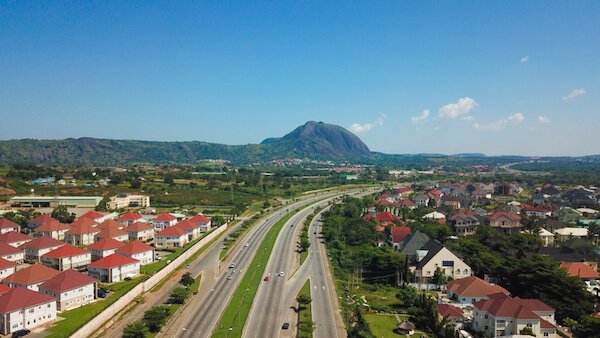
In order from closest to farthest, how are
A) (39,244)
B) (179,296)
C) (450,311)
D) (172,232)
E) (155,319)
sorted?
(155,319), (450,311), (179,296), (39,244), (172,232)

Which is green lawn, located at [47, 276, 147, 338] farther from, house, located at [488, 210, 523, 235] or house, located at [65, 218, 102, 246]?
house, located at [488, 210, 523, 235]

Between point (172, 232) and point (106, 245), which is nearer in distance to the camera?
point (106, 245)

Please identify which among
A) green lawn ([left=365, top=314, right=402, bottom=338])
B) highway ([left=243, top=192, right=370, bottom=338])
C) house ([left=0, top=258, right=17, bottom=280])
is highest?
house ([left=0, top=258, right=17, bottom=280])

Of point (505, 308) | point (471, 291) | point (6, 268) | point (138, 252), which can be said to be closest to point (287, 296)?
point (471, 291)

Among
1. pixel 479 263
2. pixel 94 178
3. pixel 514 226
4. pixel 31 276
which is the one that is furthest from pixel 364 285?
pixel 94 178

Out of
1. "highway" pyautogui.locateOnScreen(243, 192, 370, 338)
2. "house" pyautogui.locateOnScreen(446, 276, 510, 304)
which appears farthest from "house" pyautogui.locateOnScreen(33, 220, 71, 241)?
"house" pyautogui.locateOnScreen(446, 276, 510, 304)

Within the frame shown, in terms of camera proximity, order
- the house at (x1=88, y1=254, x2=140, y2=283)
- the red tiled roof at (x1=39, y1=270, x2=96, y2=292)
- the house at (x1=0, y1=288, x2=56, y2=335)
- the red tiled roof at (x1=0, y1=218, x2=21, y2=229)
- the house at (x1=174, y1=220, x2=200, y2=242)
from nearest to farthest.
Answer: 1. the house at (x1=0, y1=288, x2=56, y2=335)
2. the red tiled roof at (x1=39, y1=270, x2=96, y2=292)
3. the house at (x1=88, y1=254, x2=140, y2=283)
4. the red tiled roof at (x1=0, y1=218, x2=21, y2=229)
5. the house at (x1=174, y1=220, x2=200, y2=242)

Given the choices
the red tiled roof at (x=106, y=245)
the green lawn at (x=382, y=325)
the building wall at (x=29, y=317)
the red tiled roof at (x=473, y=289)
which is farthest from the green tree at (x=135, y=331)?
the red tiled roof at (x=473, y=289)

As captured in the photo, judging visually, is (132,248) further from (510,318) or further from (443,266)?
(510,318)
